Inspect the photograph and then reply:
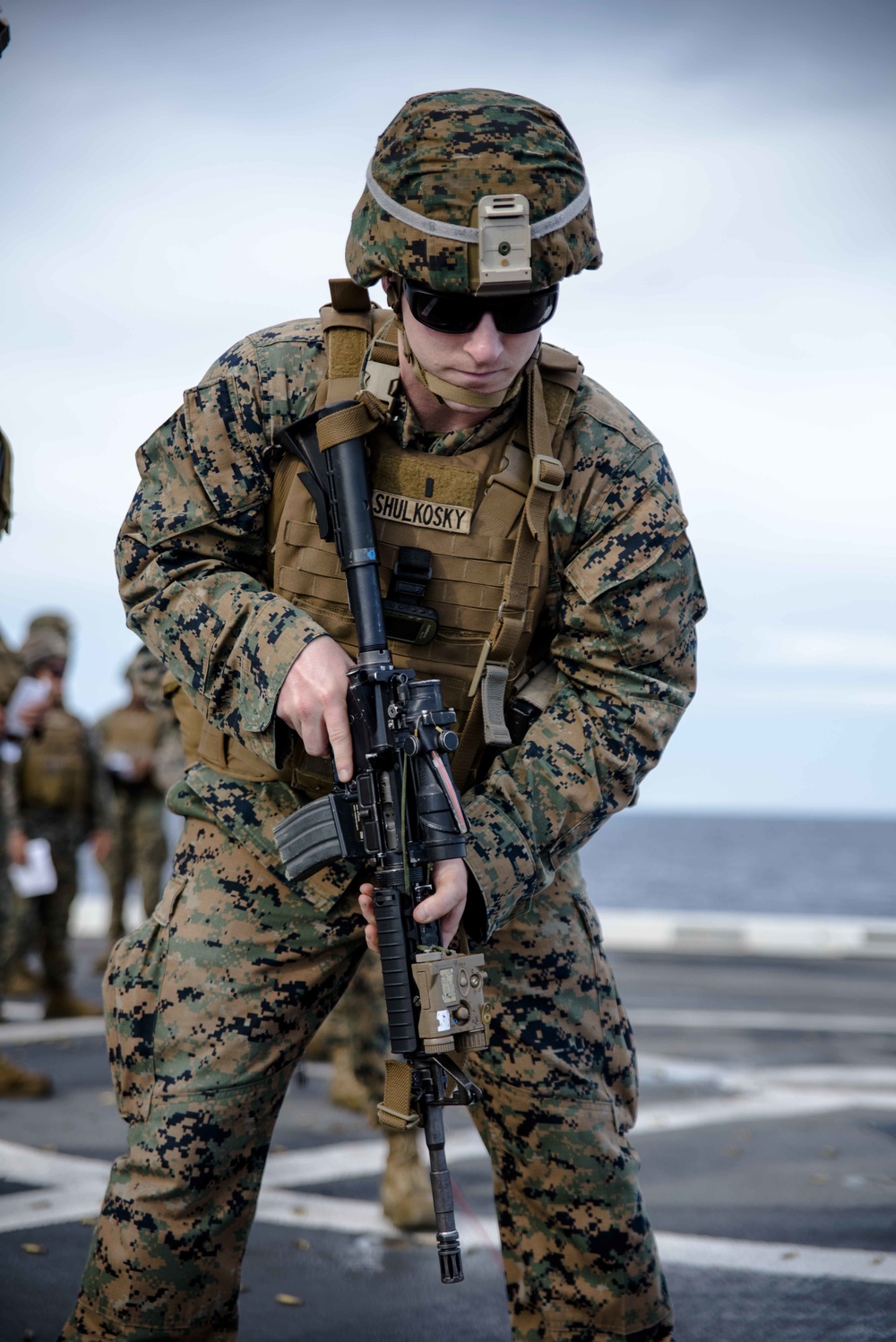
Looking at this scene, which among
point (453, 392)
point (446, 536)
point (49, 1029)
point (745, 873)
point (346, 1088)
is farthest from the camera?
point (745, 873)

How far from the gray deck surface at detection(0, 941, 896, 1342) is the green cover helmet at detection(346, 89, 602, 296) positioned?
8.74ft

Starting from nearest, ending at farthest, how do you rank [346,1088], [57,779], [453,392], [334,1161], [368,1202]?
[453,392]
[368,1202]
[334,1161]
[346,1088]
[57,779]

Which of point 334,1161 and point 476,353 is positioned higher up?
point 476,353

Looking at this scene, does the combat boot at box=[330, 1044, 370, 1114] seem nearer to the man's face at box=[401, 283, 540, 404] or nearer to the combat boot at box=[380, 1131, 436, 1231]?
the combat boot at box=[380, 1131, 436, 1231]

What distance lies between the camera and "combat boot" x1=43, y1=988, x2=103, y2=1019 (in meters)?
8.12

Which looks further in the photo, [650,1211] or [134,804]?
[134,804]

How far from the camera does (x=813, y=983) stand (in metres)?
11.4

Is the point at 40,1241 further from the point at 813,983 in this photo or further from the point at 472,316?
the point at 813,983

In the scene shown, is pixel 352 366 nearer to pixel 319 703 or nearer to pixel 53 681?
pixel 319 703

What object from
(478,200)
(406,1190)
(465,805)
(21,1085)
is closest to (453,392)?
(478,200)

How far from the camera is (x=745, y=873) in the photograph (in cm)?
7000

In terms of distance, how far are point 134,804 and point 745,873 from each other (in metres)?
63.1

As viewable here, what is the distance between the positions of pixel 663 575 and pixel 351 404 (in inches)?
26.3

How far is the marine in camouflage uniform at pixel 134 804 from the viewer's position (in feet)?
32.9
